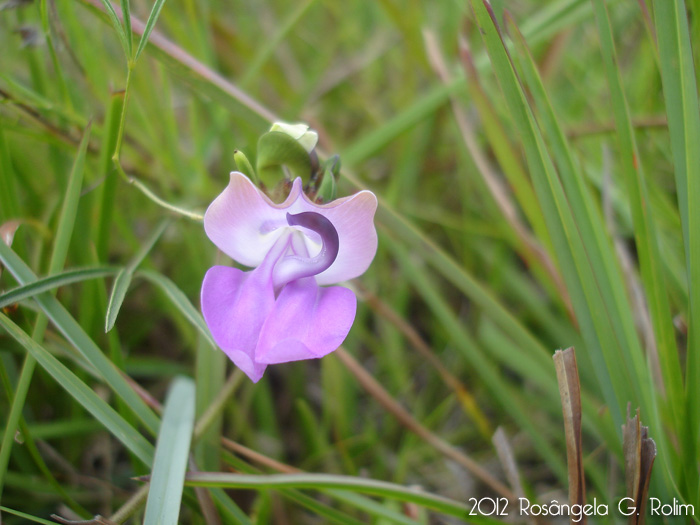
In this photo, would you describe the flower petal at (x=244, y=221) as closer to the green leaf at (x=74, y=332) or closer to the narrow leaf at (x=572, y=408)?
the green leaf at (x=74, y=332)

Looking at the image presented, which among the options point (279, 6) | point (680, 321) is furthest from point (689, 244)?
point (279, 6)

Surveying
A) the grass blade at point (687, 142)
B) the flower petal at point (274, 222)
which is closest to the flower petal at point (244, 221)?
the flower petal at point (274, 222)

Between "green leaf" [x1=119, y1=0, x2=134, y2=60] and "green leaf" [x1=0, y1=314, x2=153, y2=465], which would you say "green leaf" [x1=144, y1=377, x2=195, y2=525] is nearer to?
"green leaf" [x1=0, y1=314, x2=153, y2=465]

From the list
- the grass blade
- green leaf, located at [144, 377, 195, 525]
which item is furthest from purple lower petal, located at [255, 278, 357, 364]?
the grass blade

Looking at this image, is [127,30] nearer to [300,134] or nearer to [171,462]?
[300,134]

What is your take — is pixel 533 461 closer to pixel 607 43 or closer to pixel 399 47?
pixel 607 43

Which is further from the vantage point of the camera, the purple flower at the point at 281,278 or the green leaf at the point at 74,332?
the green leaf at the point at 74,332

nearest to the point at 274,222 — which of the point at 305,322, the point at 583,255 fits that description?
the point at 305,322
